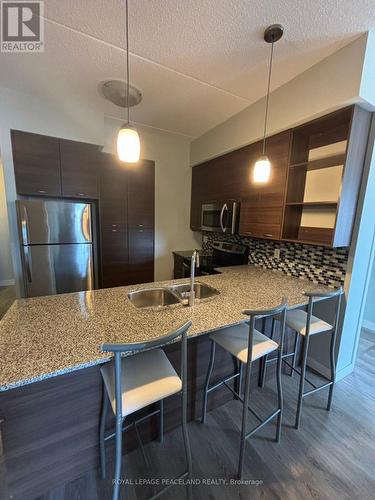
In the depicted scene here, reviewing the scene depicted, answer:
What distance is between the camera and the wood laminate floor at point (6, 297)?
342 centimetres

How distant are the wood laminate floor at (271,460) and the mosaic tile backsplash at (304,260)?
1.12 metres

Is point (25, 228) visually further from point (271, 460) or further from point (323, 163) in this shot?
point (323, 163)

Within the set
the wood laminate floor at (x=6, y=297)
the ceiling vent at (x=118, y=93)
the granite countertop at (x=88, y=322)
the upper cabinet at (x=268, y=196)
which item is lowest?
the wood laminate floor at (x=6, y=297)

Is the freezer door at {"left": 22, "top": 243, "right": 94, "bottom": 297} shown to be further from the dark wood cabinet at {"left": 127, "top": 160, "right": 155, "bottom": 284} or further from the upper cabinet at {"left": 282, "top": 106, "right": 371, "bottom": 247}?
the upper cabinet at {"left": 282, "top": 106, "right": 371, "bottom": 247}

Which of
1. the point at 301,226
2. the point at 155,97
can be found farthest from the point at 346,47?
the point at 155,97

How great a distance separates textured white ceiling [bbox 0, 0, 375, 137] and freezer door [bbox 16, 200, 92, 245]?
1218mm

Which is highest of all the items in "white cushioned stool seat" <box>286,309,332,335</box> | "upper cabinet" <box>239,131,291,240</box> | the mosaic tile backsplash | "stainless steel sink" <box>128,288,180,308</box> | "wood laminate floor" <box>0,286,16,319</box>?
"upper cabinet" <box>239,131,291,240</box>

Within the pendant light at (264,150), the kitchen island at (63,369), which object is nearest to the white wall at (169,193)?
the pendant light at (264,150)

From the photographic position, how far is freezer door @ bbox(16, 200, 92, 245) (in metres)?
2.33

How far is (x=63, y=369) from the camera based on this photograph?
2.79ft

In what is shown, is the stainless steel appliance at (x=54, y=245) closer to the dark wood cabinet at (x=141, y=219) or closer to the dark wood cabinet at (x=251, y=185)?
the dark wood cabinet at (x=141, y=219)

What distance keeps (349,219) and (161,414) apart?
2093mm

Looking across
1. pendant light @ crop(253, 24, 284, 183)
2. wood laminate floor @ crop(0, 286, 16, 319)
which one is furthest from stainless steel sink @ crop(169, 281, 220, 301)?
wood laminate floor @ crop(0, 286, 16, 319)

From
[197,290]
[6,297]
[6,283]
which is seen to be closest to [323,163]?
[197,290]
